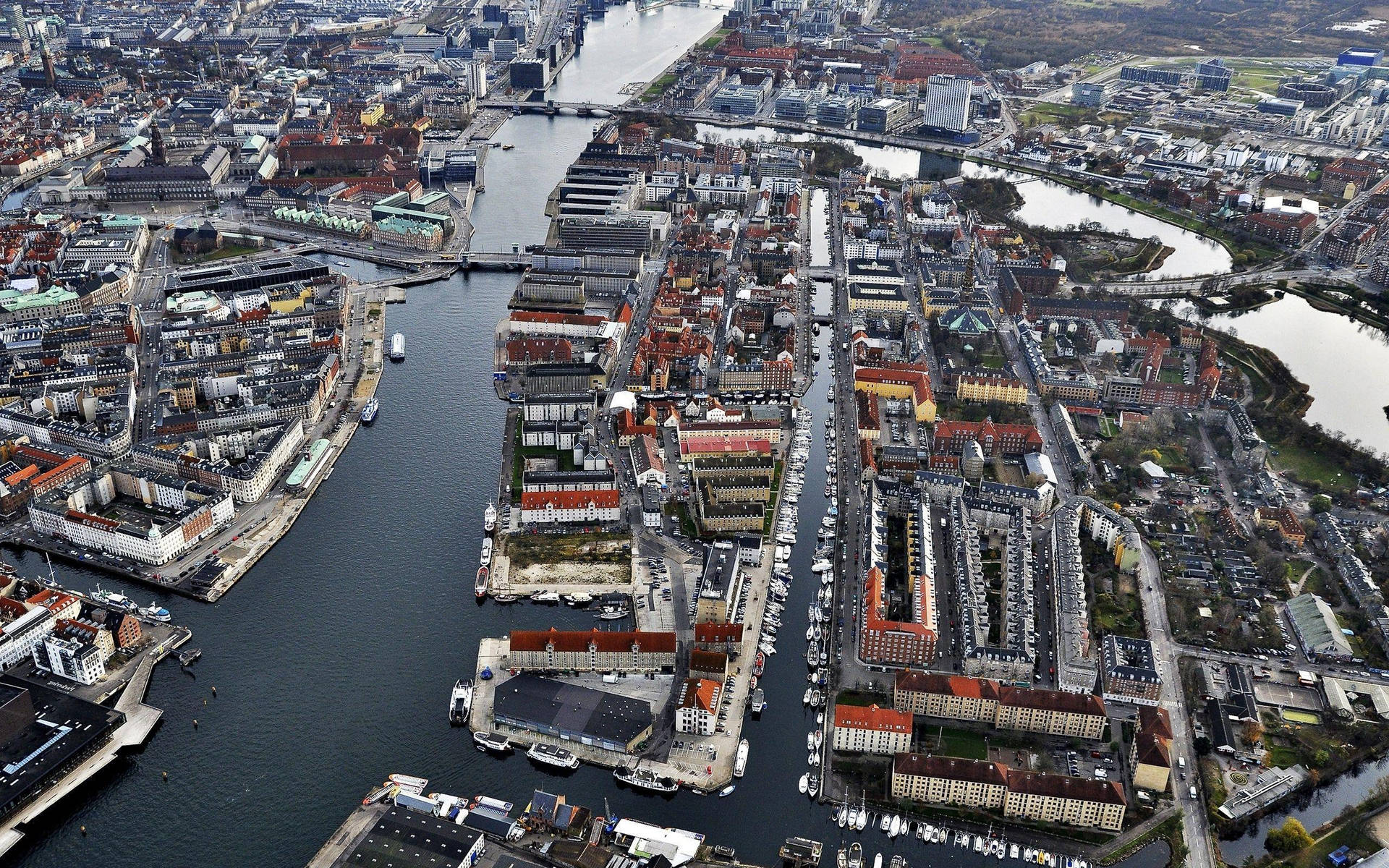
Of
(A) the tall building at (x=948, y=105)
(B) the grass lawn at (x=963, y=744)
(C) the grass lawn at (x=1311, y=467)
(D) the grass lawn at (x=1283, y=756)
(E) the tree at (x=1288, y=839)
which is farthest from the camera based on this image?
(A) the tall building at (x=948, y=105)

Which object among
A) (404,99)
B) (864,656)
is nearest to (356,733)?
(864,656)

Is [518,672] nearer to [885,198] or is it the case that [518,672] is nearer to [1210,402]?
[1210,402]

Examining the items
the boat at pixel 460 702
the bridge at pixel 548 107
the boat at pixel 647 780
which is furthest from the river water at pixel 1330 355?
the bridge at pixel 548 107

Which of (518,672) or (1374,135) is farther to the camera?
(1374,135)

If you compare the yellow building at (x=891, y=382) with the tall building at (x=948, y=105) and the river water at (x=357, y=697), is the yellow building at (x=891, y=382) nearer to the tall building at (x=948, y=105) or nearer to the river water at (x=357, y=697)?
the river water at (x=357, y=697)

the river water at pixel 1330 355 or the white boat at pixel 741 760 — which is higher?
the river water at pixel 1330 355

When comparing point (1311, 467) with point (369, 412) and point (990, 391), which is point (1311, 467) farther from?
point (369, 412)
